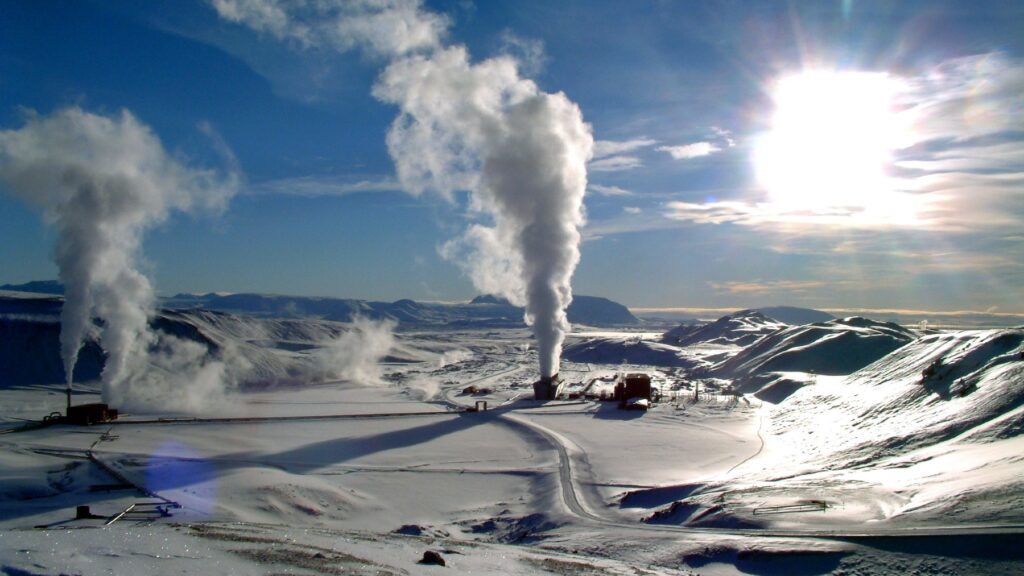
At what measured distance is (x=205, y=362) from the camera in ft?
231

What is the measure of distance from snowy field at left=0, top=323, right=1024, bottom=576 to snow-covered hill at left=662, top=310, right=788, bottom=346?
3076 inches

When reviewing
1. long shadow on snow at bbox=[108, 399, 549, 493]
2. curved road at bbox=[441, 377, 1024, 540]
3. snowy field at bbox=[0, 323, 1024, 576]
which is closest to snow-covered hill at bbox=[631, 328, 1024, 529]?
snowy field at bbox=[0, 323, 1024, 576]

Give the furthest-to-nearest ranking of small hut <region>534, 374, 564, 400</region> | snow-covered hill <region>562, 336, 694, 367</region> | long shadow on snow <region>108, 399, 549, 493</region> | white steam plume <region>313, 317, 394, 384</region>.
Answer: snow-covered hill <region>562, 336, 694, 367</region> → white steam plume <region>313, 317, 394, 384</region> → small hut <region>534, 374, 564, 400</region> → long shadow on snow <region>108, 399, 549, 493</region>

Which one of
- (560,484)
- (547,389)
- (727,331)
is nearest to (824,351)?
(547,389)

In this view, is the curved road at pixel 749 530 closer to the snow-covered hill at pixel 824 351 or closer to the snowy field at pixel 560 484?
the snowy field at pixel 560 484

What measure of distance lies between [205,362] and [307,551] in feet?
210

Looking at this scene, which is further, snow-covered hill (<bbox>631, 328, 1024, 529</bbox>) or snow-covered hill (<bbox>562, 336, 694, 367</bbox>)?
snow-covered hill (<bbox>562, 336, 694, 367</bbox>)

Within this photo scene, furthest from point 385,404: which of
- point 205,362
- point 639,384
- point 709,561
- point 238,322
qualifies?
point 238,322

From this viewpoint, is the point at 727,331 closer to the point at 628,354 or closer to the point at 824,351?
the point at 628,354

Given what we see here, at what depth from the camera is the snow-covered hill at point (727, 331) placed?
123312 mm

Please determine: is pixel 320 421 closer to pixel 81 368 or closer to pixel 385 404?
pixel 385 404

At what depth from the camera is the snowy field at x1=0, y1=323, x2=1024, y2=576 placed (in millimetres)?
13305

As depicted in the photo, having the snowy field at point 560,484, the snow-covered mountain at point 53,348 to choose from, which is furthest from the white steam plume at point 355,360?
the snowy field at point 560,484

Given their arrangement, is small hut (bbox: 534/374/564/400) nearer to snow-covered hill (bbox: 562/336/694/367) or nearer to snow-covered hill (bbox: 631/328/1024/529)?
snow-covered hill (bbox: 631/328/1024/529)
